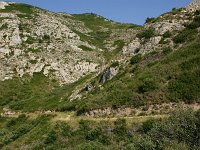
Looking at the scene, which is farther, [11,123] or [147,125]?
[11,123]

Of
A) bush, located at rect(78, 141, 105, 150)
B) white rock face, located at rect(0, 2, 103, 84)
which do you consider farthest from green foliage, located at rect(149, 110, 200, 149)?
white rock face, located at rect(0, 2, 103, 84)

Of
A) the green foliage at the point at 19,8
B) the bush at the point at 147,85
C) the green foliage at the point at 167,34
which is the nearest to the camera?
the bush at the point at 147,85

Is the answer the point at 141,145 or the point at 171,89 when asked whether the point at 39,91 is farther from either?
the point at 141,145

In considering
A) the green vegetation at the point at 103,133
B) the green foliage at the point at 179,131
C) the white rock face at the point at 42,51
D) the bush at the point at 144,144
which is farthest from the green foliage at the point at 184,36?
the white rock face at the point at 42,51

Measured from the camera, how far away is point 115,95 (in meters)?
46.1

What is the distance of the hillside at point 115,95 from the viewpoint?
123 feet

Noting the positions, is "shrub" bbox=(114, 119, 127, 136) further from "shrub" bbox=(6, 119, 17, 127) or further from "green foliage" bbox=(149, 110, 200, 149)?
"shrub" bbox=(6, 119, 17, 127)

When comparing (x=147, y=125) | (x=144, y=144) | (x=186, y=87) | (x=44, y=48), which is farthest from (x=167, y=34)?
(x=44, y=48)

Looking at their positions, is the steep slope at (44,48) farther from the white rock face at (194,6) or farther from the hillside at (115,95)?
the white rock face at (194,6)

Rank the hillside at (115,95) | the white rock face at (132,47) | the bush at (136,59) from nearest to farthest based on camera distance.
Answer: the hillside at (115,95) → the bush at (136,59) → the white rock face at (132,47)

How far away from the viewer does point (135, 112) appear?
42.5 metres

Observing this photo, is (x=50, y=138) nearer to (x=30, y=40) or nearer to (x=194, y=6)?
(x=194, y=6)

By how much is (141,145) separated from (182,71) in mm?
17511

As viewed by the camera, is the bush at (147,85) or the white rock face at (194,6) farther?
the white rock face at (194,6)
